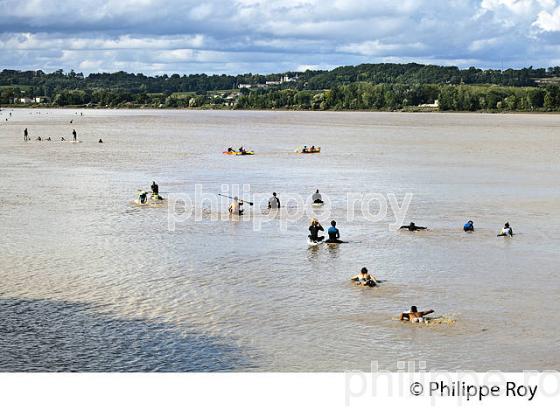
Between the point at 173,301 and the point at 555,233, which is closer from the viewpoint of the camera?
the point at 173,301

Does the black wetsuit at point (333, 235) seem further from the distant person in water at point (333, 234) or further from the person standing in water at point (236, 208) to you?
the person standing in water at point (236, 208)

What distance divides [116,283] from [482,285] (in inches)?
543

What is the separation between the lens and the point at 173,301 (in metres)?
29.4

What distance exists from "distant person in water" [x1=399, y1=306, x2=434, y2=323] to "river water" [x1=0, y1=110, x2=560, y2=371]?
0.39 metres

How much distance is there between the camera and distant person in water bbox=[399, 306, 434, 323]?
26.7 m

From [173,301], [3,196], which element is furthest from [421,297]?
[3,196]

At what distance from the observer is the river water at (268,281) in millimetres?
23984

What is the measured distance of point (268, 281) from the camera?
3241 centimetres

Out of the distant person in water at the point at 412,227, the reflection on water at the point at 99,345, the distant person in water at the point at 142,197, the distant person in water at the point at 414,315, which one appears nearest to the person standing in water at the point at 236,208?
the distant person in water at the point at 142,197

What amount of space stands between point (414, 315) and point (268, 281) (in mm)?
7409

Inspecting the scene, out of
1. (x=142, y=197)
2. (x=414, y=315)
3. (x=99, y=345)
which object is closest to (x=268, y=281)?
(x=414, y=315)
